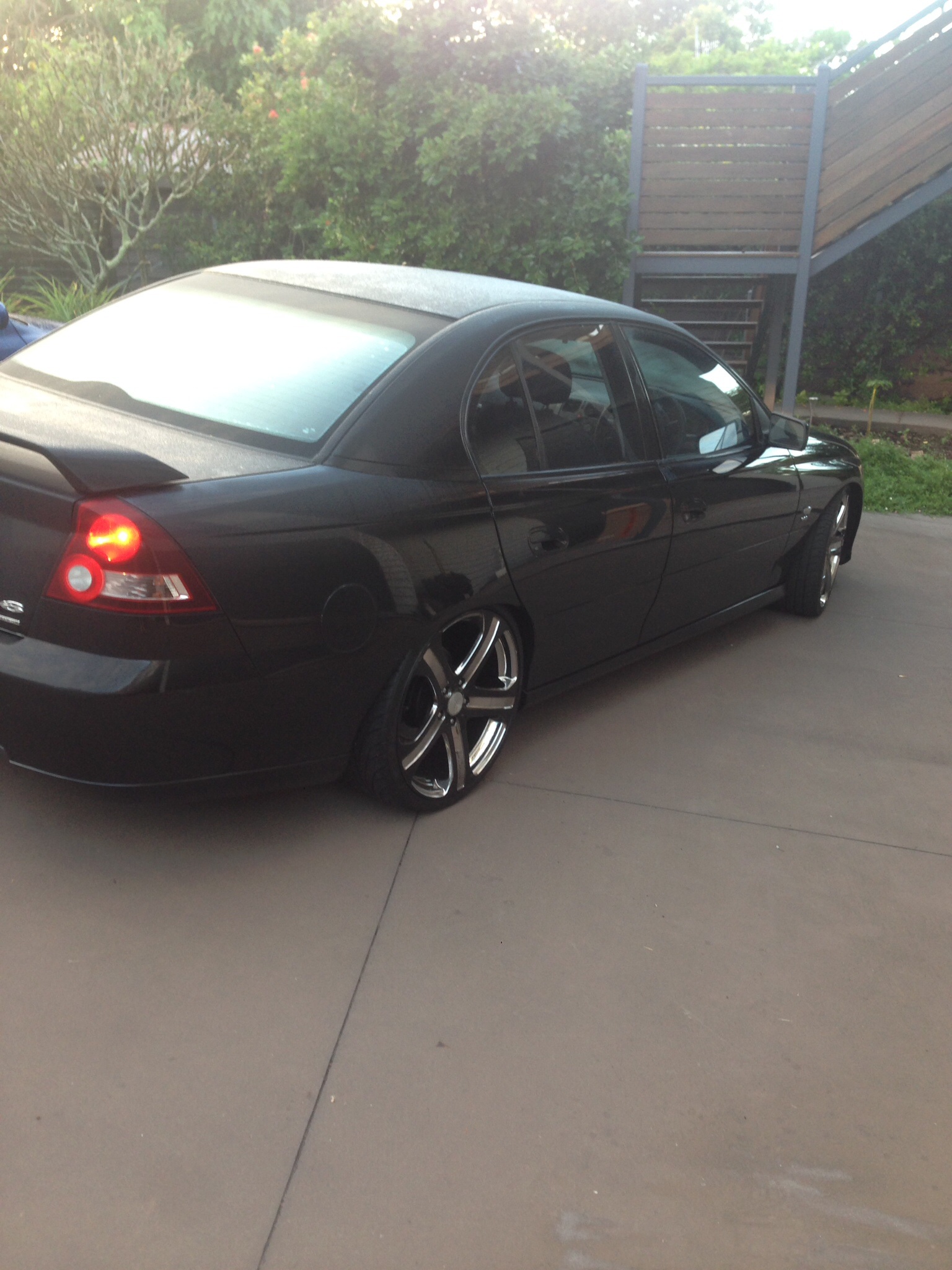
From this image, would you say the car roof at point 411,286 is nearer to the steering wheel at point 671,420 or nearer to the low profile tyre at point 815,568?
the steering wheel at point 671,420

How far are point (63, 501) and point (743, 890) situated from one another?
211 centimetres

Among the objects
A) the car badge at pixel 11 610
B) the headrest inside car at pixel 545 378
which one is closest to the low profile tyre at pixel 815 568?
the headrest inside car at pixel 545 378

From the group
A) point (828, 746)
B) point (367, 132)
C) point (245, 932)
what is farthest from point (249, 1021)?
point (367, 132)

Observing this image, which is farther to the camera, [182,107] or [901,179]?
[182,107]

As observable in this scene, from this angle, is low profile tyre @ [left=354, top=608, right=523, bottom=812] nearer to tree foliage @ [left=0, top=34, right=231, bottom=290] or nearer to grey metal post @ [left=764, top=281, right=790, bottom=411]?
grey metal post @ [left=764, top=281, right=790, bottom=411]

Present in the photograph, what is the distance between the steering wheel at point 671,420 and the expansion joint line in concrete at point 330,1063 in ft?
5.90

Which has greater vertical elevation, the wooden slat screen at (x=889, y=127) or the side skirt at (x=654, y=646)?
the wooden slat screen at (x=889, y=127)

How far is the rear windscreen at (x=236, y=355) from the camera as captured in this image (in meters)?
3.29

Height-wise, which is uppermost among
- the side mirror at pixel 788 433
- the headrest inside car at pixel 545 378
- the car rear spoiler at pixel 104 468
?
the headrest inside car at pixel 545 378

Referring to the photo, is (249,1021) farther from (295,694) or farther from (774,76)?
(774,76)

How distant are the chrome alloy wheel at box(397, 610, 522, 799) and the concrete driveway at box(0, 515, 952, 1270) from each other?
138 mm

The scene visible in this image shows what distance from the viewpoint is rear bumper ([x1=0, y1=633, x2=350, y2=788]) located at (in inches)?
108

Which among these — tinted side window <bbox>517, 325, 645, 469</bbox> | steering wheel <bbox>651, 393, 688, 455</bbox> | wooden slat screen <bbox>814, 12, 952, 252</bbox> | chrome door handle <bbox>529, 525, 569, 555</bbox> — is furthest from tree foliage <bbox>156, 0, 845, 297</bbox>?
chrome door handle <bbox>529, 525, 569, 555</bbox>

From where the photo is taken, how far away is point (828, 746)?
4.41 m
